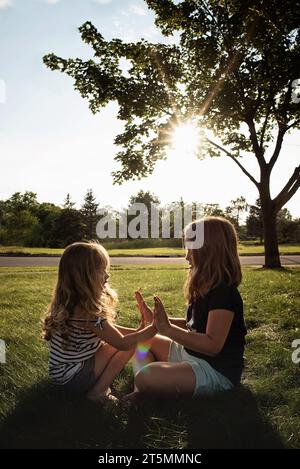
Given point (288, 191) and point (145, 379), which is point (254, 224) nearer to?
point (288, 191)

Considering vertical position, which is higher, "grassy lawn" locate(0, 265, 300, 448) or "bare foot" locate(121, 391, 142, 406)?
"bare foot" locate(121, 391, 142, 406)

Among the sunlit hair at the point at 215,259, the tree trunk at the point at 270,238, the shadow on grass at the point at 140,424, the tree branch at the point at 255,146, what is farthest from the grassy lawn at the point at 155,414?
the tree branch at the point at 255,146

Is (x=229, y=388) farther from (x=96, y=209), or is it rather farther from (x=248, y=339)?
(x=96, y=209)

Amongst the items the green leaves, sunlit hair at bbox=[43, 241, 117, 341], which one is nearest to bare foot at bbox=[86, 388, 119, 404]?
sunlit hair at bbox=[43, 241, 117, 341]

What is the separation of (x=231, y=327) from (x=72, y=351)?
1.33 metres

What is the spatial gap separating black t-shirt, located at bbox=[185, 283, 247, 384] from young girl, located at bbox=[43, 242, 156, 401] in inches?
16.4

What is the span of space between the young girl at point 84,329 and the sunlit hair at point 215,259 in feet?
1.79

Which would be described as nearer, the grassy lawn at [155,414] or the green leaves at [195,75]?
the grassy lawn at [155,414]

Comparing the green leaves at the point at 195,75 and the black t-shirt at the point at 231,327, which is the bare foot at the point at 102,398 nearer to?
the black t-shirt at the point at 231,327

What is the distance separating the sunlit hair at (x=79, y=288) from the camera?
362 cm

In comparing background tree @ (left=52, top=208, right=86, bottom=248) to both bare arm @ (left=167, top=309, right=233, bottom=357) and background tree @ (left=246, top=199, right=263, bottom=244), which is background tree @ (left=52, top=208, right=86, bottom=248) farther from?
bare arm @ (left=167, top=309, right=233, bottom=357)

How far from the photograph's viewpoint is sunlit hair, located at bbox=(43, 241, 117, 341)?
11.9 ft
